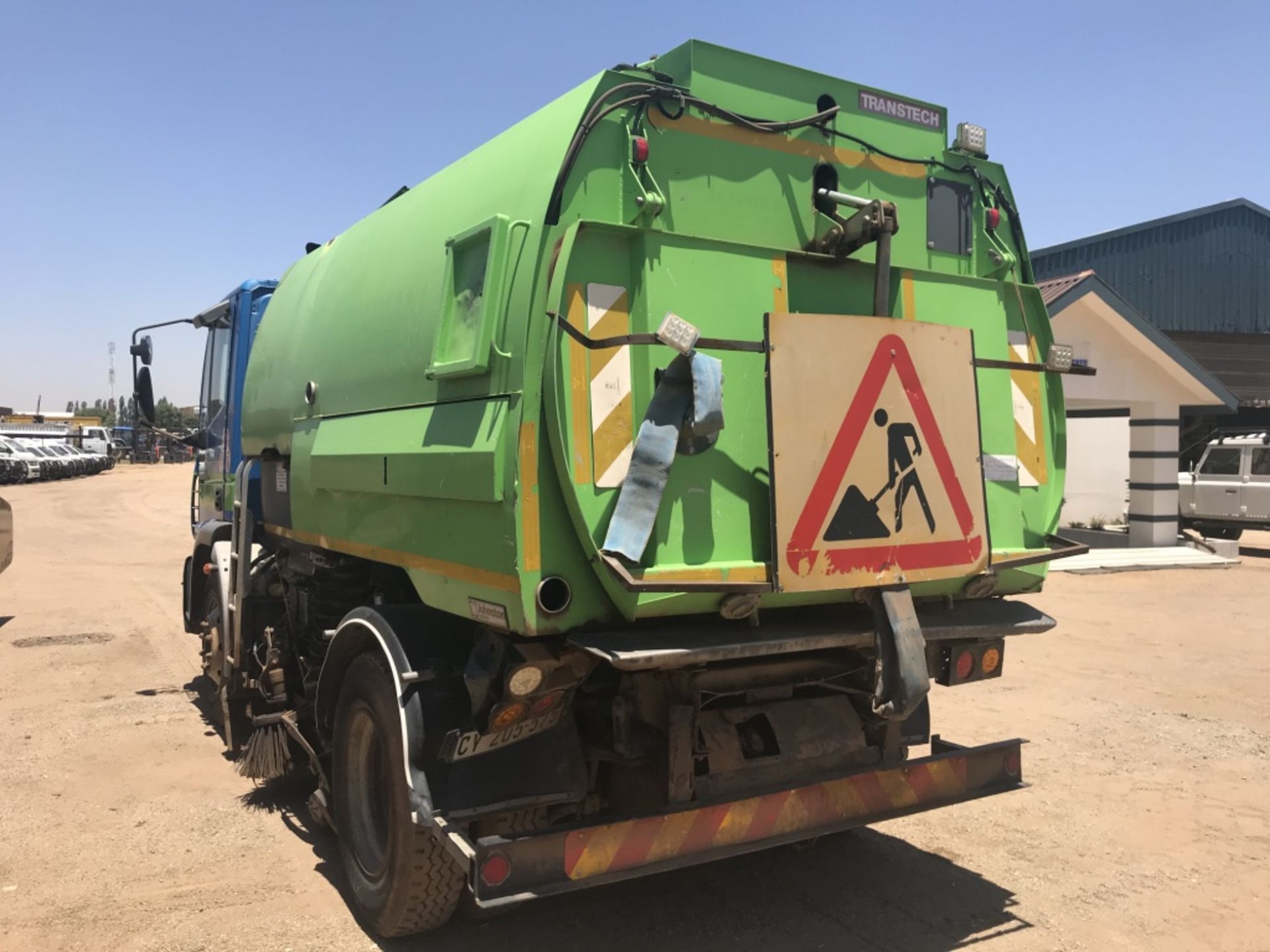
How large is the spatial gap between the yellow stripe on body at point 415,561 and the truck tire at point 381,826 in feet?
1.38

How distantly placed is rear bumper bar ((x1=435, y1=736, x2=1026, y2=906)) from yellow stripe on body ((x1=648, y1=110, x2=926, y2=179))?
2429mm

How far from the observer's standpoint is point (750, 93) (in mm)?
3697

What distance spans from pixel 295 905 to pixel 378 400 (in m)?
2.23

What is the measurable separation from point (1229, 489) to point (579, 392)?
1984cm

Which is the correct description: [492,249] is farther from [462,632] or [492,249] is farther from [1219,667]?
[1219,667]

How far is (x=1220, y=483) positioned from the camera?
19281 mm

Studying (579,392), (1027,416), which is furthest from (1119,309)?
(579,392)

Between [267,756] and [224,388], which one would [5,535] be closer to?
[224,388]

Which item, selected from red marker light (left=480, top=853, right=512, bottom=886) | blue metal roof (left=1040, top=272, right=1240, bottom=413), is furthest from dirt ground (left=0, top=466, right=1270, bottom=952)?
blue metal roof (left=1040, top=272, right=1240, bottom=413)

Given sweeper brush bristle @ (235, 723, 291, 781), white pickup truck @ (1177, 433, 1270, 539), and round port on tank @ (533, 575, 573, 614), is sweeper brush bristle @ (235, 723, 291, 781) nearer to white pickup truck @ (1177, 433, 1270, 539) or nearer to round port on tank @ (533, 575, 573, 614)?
round port on tank @ (533, 575, 573, 614)

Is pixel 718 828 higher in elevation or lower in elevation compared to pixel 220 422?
lower

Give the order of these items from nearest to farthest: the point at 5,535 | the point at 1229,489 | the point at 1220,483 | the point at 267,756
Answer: the point at 267,756
the point at 5,535
the point at 1229,489
the point at 1220,483

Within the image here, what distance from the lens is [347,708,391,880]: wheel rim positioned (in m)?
4.06

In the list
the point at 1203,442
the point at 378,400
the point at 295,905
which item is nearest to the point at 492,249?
the point at 378,400
